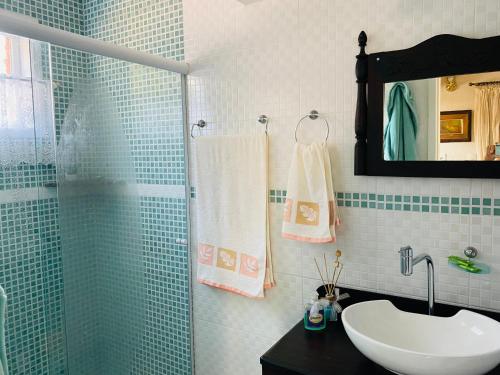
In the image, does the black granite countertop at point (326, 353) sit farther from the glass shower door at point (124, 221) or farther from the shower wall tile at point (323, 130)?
the glass shower door at point (124, 221)

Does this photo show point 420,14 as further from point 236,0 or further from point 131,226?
point 131,226

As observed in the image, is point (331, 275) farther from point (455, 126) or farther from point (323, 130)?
point (455, 126)

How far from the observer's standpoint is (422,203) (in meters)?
1.53

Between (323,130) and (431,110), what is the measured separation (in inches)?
17.0

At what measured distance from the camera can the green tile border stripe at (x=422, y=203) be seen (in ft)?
4.68

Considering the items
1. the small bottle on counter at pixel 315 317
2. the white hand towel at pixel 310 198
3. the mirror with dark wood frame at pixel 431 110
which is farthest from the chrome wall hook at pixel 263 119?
the small bottle on counter at pixel 315 317

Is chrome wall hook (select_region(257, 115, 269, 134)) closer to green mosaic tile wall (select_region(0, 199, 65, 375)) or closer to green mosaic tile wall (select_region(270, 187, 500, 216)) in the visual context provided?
green mosaic tile wall (select_region(270, 187, 500, 216))

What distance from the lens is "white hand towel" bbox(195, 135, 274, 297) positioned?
190 cm

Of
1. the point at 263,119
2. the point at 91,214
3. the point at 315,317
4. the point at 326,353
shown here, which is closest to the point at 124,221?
the point at 91,214

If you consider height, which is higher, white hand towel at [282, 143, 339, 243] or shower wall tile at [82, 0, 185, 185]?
shower wall tile at [82, 0, 185, 185]

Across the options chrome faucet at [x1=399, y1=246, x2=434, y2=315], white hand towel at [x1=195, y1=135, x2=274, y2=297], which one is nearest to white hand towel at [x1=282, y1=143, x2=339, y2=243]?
white hand towel at [x1=195, y1=135, x2=274, y2=297]

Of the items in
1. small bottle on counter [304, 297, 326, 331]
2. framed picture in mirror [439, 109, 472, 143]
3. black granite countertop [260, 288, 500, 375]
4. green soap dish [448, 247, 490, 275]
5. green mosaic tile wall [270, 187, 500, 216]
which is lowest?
black granite countertop [260, 288, 500, 375]

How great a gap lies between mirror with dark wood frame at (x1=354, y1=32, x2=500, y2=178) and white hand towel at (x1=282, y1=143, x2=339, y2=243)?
0.15 meters

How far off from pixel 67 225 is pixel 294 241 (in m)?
0.97
